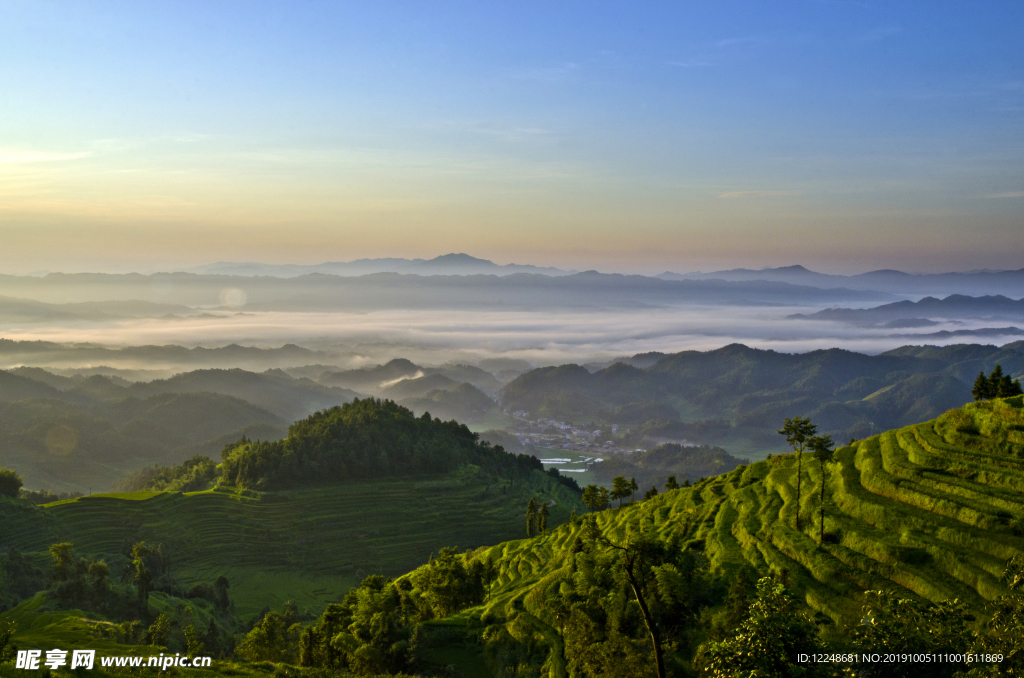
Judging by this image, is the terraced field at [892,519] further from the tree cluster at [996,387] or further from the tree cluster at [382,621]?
the tree cluster at [996,387]

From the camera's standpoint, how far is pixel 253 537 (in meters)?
181

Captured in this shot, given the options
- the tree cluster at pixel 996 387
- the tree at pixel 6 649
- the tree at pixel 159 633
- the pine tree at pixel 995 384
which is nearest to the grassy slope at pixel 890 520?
the pine tree at pixel 995 384

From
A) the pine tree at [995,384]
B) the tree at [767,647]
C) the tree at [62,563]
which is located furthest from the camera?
the tree at [62,563]

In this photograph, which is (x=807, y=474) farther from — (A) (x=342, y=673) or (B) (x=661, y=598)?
(A) (x=342, y=673)

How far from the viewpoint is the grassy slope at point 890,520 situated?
1703 inches

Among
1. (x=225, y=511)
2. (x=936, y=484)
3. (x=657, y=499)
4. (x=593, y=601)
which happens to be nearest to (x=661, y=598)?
(x=593, y=601)

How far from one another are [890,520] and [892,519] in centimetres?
18

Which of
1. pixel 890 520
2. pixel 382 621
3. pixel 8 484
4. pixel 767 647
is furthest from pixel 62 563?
pixel 767 647

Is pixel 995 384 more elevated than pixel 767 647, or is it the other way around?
pixel 995 384

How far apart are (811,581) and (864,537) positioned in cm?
609

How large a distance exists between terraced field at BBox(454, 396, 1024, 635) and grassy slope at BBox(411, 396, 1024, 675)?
90mm

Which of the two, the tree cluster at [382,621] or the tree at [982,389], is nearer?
the tree cluster at [382,621]

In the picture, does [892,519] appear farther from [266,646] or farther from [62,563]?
[62,563]

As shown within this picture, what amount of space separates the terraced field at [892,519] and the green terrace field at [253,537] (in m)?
104
